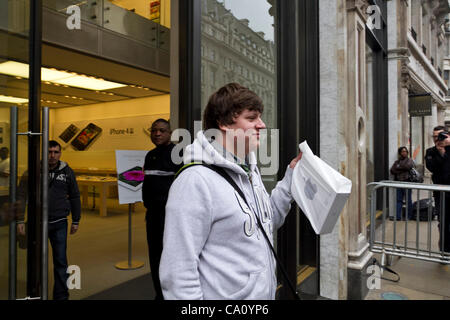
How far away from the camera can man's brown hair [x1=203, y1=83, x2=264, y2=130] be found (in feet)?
4.60

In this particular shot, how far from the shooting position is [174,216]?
122 centimetres

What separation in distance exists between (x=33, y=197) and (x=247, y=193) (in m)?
1.04

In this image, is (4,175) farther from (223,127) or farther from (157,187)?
(157,187)

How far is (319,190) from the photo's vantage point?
5.24 feet

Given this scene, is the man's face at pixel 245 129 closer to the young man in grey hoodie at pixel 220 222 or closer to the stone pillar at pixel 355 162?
the young man in grey hoodie at pixel 220 222

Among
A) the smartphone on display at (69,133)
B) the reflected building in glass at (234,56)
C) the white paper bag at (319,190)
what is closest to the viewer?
the white paper bag at (319,190)

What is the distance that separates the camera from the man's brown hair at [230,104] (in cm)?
140

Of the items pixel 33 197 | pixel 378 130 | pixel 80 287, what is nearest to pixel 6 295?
pixel 33 197

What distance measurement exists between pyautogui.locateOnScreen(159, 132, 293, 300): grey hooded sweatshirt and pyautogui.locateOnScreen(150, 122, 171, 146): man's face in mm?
2110

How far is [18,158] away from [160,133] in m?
1.90

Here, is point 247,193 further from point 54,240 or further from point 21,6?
point 54,240

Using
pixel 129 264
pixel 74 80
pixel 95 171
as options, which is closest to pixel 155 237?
pixel 129 264

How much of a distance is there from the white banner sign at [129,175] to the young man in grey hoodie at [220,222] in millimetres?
2740

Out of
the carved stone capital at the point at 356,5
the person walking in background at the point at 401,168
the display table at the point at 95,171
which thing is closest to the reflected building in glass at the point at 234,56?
the carved stone capital at the point at 356,5
